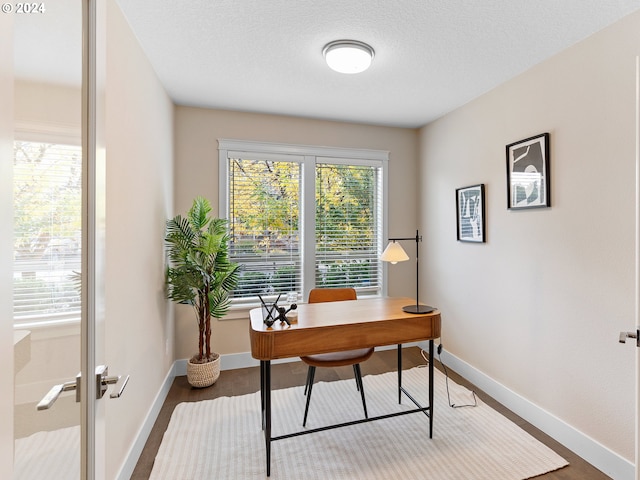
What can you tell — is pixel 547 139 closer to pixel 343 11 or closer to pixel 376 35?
pixel 376 35

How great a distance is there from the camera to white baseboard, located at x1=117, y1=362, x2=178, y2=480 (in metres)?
1.79

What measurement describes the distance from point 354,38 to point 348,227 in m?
2.07

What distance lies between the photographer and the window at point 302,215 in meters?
3.37

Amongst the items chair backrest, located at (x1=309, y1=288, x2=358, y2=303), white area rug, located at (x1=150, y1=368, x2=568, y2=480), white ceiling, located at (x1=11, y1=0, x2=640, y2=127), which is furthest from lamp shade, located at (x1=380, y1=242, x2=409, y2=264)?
white ceiling, located at (x1=11, y1=0, x2=640, y2=127)

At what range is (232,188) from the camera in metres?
3.34

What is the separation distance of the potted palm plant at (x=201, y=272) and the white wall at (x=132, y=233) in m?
0.13

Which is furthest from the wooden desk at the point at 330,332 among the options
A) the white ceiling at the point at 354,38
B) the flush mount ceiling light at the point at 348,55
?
the white ceiling at the point at 354,38

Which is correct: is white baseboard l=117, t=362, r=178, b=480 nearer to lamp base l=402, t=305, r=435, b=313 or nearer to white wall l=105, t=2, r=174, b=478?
white wall l=105, t=2, r=174, b=478

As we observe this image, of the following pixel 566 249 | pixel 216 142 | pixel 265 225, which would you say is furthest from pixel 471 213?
pixel 216 142

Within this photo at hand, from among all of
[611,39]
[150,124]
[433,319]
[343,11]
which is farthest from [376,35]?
[433,319]

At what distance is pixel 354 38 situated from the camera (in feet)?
6.60

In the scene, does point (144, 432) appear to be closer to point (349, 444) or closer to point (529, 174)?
point (349, 444)

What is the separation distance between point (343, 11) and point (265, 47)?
621mm

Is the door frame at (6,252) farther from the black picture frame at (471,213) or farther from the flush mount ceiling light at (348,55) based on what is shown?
the black picture frame at (471,213)
